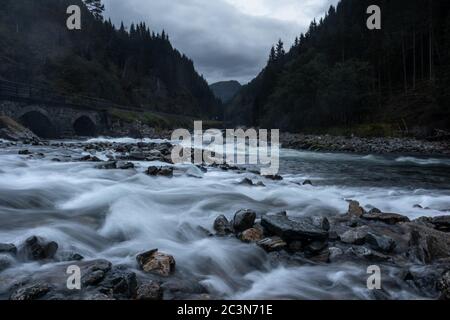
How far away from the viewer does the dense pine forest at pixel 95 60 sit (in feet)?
188

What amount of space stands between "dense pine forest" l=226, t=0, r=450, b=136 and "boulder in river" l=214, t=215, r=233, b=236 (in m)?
35.8

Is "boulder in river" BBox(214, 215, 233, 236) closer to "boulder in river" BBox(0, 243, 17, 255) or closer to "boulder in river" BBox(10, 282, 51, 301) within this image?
"boulder in river" BBox(10, 282, 51, 301)

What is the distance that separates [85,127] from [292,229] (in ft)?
153

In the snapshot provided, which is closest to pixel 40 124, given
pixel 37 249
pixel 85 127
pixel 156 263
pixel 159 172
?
pixel 85 127

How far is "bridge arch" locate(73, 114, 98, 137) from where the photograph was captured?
151 ft

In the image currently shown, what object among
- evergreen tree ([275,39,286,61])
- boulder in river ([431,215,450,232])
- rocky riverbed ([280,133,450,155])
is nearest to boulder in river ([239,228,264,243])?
boulder in river ([431,215,450,232])

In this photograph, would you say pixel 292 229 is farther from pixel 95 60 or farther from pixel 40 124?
pixel 95 60

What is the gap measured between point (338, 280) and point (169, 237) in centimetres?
328

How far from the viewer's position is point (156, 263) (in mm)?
5230

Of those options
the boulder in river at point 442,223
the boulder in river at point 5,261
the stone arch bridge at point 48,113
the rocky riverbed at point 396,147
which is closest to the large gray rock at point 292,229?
the boulder in river at point 442,223

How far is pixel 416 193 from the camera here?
463 inches
